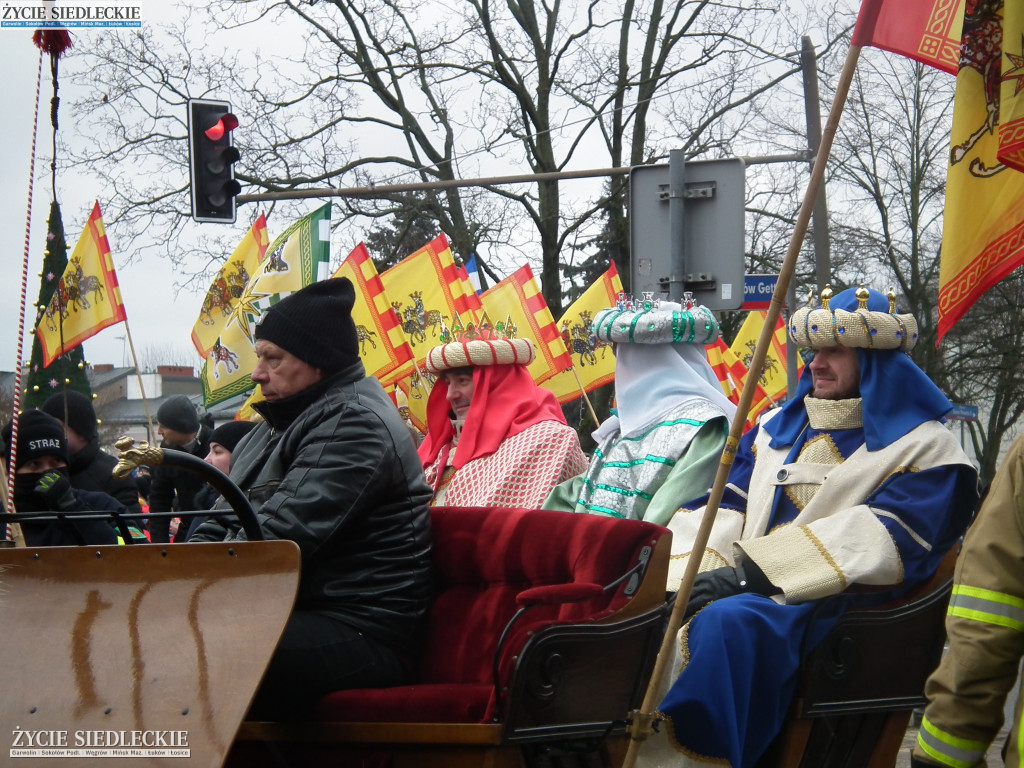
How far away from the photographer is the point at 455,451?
649cm

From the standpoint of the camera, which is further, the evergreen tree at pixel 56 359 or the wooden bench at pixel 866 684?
the evergreen tree at pixel 56 359

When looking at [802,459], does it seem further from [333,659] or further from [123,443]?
[123,443]

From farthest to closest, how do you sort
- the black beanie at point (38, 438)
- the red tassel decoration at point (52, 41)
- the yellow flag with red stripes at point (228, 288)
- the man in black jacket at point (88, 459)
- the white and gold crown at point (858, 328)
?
the yellow flag with red stripes at point (228, 288), the man in black jacket at point (88, 459), the black beanie at point (38, 438), the red tassel decoration at point (52, 41), the white and gold crown at point (858, 328)

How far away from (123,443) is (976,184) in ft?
7.17

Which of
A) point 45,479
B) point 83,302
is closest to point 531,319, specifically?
point 83,302

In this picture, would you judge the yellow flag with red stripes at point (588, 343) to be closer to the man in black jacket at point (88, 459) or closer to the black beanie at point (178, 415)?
the black beanie at point (178, 415)

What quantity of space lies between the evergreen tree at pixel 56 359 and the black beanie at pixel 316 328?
5.51m

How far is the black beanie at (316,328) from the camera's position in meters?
3.95

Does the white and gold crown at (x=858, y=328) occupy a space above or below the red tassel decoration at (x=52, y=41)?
below

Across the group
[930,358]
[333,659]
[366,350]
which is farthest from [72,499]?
[930,358]

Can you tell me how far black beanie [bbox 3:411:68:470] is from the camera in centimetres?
557

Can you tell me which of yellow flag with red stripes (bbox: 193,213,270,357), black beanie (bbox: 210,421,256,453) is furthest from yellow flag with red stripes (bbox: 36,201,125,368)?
black beanie (bbox: 210,421,256,453)

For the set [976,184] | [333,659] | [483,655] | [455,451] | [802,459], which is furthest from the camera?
[455,451]

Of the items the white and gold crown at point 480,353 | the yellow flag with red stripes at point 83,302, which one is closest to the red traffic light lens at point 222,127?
the yellow flag with red stripes at point 83,302
